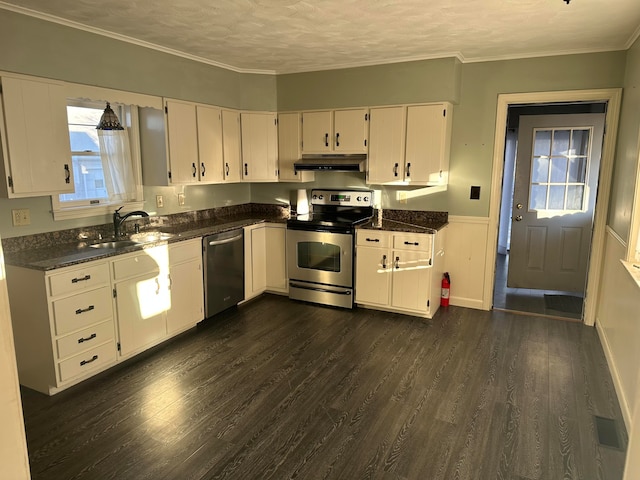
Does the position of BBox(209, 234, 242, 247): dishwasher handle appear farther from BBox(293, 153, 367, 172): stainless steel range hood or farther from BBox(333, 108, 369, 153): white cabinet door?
BBox(333, 108, 369, 153): white cabinet door

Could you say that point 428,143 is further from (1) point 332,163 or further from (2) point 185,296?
(2) point 185,296

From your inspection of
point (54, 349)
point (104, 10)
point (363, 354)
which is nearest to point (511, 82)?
point (363, 354)

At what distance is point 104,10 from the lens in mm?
2920

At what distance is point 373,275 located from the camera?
4398 millimetres

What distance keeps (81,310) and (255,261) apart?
2044mm

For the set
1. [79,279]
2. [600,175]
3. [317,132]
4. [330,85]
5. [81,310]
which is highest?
[330,85]

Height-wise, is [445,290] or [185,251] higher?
[185,251]

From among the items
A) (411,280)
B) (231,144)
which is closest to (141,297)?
(231,144)

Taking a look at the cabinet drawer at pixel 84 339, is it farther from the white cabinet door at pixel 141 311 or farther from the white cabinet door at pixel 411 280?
the white cabinet door at pixel 411 280

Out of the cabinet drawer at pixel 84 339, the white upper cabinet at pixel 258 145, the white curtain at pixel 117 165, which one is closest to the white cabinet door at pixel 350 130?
the white upper cabinet at pixel 258 145

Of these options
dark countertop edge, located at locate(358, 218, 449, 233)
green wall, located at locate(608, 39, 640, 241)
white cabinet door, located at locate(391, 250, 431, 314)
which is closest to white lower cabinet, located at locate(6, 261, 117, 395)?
dark countertop edge, located at locate(358, 218, 449, 233)

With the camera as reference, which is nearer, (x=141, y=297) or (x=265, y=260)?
(x=141, y=297)

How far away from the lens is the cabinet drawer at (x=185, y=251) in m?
3.66

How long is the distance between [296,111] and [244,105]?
590 mm
